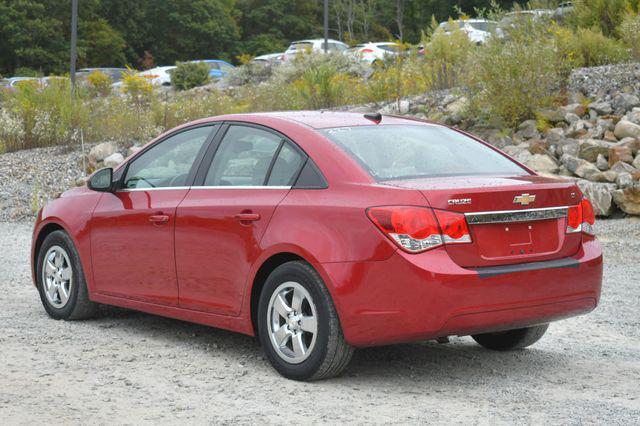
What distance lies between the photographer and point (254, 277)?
5961 mm

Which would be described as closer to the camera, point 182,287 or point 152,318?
point 182,287

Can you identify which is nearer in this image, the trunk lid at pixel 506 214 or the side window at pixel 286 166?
the trunk lid at pixel 506 214

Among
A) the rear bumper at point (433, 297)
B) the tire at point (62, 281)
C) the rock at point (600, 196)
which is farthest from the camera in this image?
the rock at point (600, 196)

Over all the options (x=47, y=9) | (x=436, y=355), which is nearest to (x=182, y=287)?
(x=436, y=355)

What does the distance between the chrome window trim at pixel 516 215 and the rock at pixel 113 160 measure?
12.0 m

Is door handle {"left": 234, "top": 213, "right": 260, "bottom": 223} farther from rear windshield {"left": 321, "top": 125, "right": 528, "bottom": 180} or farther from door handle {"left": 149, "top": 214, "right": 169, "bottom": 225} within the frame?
door handle {"left": 149, "top": 214, "right": 169, "bottom": 225}

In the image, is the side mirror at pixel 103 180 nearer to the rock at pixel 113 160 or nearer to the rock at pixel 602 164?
the rock at pixel 602 164

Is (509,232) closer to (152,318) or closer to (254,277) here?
(254,277)

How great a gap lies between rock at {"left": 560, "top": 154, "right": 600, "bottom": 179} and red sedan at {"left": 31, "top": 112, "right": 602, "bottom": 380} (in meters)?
7.19

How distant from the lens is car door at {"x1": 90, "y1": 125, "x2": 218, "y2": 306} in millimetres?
6676

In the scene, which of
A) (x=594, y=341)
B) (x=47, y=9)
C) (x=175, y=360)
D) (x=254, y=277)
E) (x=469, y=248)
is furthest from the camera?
(x=47, y=9)

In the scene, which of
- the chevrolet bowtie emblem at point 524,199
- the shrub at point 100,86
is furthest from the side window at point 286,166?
the shrub at point 100,86

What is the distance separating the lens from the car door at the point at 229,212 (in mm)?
6016

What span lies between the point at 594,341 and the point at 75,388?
11.3 ft
